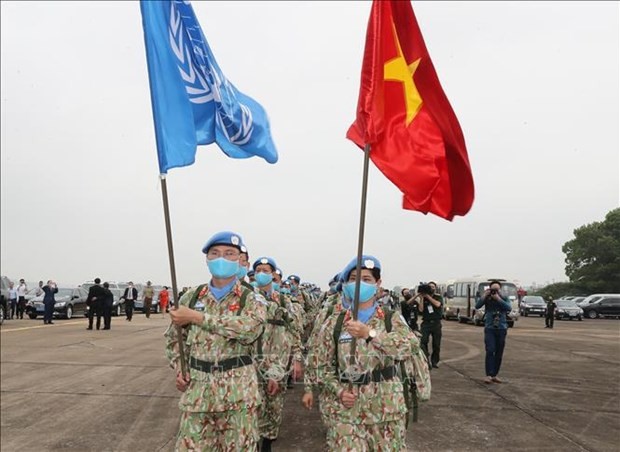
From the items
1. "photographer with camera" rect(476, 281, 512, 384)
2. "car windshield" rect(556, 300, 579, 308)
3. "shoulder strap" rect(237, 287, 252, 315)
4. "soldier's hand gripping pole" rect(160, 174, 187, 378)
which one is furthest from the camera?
"car windshield" rect(556, 300, 579, 308)

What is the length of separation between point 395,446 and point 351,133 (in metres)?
2.13

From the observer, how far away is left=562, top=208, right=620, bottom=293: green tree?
2417 cm

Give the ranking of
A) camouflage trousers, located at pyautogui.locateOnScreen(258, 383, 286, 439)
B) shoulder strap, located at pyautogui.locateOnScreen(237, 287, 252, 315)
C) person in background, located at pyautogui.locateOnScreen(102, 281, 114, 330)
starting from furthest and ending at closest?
person in background, located at pyautogui.locateOnScreen(102, 281, 114, 330), camouflage trousers, located at pyautogui.locateOnScreen(258, 383, 286, 439), shoulder strap, located at pyautogui.locateOnScreen(237, 287, 252, 315)

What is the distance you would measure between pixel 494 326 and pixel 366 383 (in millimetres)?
6829

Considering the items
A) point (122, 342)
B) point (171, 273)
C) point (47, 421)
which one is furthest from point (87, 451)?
point (122, 342)

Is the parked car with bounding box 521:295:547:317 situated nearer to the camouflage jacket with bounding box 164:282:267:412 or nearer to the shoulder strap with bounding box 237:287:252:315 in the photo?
the shoulder strap with bounding box 237:287:252:315

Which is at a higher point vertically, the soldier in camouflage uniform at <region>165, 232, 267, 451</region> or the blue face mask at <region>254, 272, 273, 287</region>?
the blue face mask at <region>254, 272, 273, 287</region>

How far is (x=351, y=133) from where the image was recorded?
391 cm

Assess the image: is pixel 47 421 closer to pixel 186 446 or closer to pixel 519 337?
pixel 186 446

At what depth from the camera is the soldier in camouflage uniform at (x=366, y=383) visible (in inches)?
141

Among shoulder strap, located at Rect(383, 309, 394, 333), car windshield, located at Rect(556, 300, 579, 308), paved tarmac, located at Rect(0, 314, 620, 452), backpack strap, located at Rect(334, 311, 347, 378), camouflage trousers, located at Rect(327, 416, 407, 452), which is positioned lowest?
paved tarmac, located at Rect(0, 314, 620, 452)

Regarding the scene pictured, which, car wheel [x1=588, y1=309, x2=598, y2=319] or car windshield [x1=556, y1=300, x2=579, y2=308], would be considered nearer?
car windshield [x1=556, y1=300, x2=579, y2=308]

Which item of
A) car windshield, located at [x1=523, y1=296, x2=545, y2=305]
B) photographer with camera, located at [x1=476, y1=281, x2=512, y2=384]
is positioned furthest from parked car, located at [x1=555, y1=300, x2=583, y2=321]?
photographer with camera, located at [x1=476, y1=281, x2=512, y2=384]

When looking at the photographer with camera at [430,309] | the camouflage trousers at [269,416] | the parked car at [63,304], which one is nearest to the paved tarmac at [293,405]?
the camouflage trousers at [269,416]
